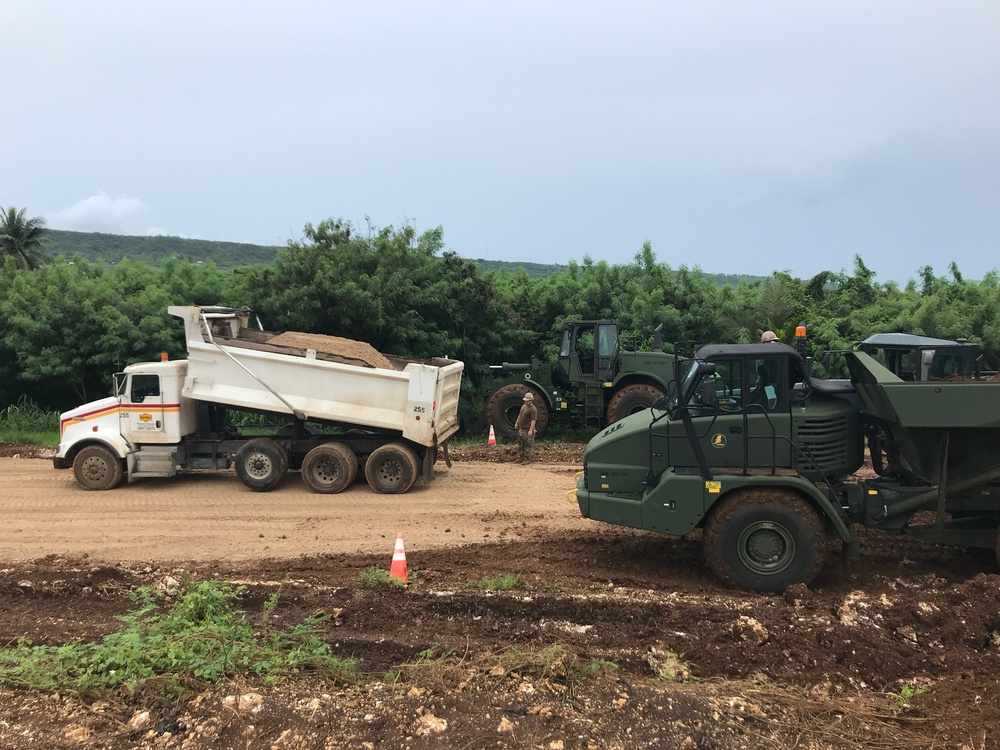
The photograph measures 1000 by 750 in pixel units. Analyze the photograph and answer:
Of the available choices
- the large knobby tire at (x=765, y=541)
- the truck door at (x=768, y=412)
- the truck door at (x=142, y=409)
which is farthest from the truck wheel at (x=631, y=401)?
the large knobby tire at (x=765, y=541)

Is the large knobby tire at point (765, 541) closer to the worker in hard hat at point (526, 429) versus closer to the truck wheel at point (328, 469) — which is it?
the truck wheel at point (328, 469)

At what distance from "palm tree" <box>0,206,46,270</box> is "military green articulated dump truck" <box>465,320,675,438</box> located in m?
39.2

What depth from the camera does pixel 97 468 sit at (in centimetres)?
1195

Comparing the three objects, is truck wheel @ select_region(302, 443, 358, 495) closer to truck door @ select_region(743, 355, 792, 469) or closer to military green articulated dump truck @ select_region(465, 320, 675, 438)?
military green articulated dump truck @ select_region(465, 320, 675, 438)

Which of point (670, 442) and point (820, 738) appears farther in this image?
point (670, 442)

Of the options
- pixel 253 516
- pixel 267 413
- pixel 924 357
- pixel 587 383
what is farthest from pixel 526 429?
pixel 924 357

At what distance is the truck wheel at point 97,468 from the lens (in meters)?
11.9

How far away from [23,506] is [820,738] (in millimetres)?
11063

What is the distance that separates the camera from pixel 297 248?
1834 cm

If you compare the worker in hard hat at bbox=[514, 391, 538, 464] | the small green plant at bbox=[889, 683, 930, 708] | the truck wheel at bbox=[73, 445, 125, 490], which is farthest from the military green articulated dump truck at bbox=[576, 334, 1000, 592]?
the truck wheel at bbox=[73, 445, 125, 490]

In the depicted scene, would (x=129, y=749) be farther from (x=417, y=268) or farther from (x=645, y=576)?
(x=417, y=268)

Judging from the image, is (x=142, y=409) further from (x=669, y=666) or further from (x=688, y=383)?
(x=669, y=666)

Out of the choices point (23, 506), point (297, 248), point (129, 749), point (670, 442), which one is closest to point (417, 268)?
point (297, 248)

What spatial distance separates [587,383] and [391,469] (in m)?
6.49
